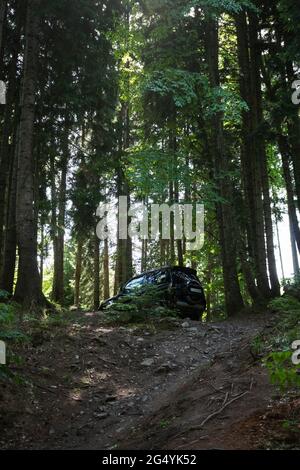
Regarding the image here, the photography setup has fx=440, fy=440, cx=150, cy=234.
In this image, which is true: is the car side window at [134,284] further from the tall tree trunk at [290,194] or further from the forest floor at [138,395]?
the tall tree trunk at [290,194]

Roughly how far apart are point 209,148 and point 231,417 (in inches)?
567

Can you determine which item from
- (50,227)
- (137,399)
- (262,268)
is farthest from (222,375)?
(50,227)

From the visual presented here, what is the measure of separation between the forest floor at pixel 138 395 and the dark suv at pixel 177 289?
2431 mm

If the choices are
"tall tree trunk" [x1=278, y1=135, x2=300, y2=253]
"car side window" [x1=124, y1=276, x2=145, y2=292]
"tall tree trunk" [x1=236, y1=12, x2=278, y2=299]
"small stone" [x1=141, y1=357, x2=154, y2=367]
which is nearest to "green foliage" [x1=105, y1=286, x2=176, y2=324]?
"car side window" [x1=124, y1=276, x2=145, y2=292]

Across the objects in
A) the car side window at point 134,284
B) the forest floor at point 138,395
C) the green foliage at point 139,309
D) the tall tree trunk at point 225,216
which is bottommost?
the forest floor at point 138,395

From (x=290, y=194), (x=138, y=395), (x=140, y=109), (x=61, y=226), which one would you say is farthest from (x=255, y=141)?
(x=138, y=395)

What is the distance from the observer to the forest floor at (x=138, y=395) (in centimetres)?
466

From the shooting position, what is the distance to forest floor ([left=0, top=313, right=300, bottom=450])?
4.66m

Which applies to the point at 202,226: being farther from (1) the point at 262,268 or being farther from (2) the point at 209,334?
(2) the point at 209,334

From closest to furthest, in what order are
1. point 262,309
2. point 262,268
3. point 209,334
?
point 209,334 < point 262,309 < point 262,268

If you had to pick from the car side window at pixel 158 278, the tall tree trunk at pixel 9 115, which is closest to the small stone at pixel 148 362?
the car side window at pixel 158 278

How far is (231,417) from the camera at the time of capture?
4832 mm

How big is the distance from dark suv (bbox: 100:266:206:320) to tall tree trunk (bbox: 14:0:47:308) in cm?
276

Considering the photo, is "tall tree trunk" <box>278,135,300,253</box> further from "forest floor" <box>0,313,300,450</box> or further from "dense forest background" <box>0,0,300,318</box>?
"forest floor" <box>0,313,300,450</box>
